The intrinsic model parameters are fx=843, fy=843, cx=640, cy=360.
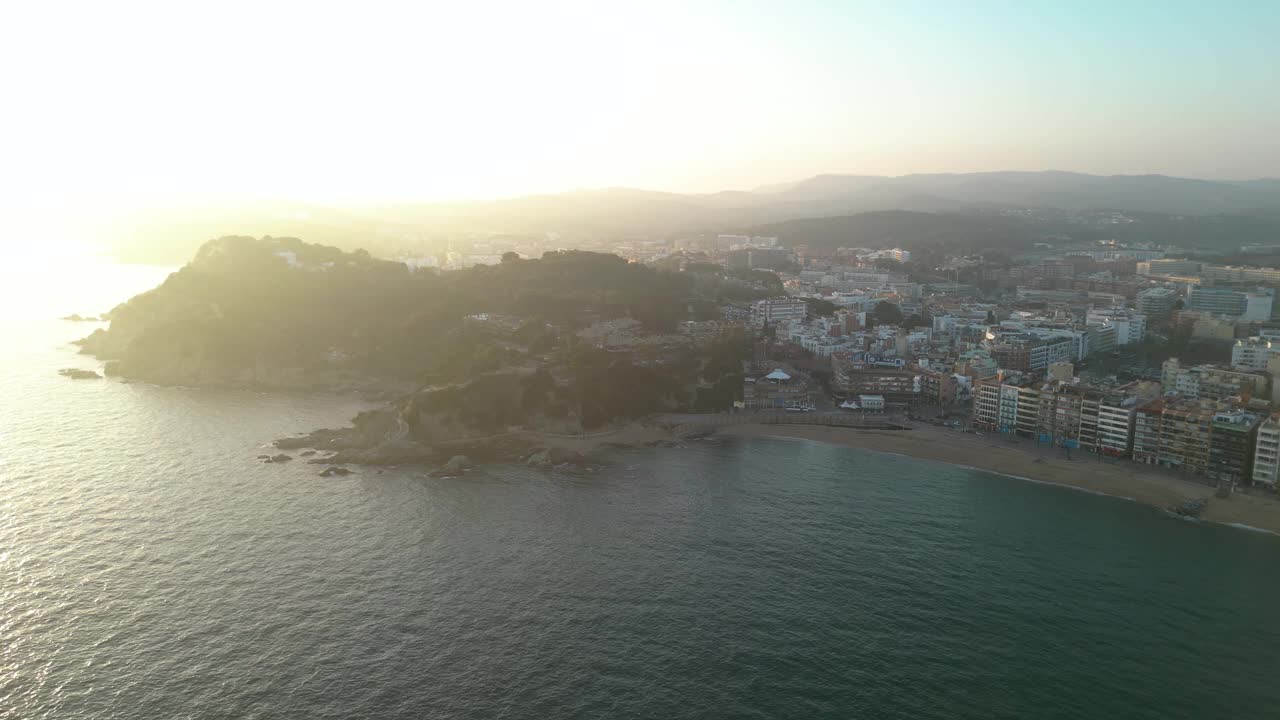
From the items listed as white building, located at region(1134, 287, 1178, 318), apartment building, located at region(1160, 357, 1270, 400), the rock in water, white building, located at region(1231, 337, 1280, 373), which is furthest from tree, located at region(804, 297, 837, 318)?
the rock in water

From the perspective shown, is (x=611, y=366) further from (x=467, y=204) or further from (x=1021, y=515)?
(x=467, y=204)

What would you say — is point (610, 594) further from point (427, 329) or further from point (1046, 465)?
point (427, 329)

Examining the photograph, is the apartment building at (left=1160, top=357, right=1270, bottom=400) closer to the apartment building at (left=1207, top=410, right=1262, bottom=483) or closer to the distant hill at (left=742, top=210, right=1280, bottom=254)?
the apartment building at (left=1207, top=410, right=1262, bottom=483)

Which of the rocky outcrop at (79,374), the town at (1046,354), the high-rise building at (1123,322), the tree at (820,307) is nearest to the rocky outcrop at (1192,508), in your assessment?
the town at (1046,354)

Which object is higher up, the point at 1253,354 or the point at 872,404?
the point at 1253,354

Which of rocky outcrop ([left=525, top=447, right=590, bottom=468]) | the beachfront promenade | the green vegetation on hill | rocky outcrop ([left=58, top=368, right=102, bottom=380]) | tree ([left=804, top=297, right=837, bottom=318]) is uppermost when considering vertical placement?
the green vegetation on hill

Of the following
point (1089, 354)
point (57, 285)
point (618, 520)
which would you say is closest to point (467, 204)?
point (57, 285)

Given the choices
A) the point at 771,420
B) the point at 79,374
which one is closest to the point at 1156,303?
the point at 771,420

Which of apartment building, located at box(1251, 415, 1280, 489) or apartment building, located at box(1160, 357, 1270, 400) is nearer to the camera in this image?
apartment building, located at box(1251, 415, 1280, 489)
